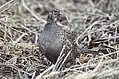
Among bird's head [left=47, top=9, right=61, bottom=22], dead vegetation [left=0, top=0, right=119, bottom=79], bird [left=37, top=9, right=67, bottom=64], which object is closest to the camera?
dead vegetation [left=0, top=0, right=119, bottom=79]

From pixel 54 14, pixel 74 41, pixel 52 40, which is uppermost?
Result: pixel 54 14

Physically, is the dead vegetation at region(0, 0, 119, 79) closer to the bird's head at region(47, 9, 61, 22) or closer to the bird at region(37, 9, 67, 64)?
the bird at region(37, 9, 67, 64)

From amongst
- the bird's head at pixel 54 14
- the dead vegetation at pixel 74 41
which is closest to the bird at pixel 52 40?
the bird's head at pixel 54 14

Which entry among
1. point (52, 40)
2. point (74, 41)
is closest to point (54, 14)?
point (52, 40)

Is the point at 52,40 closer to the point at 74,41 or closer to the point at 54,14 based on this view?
the point at 54,14

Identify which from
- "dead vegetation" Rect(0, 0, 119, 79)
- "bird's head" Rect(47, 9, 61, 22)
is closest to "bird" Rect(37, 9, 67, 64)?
"bird's head" Rect(47, 9, 61, 22)

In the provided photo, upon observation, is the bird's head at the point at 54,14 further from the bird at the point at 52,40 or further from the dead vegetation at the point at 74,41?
the dead vegetation at the point at 74,41

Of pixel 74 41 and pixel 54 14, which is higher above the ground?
pixel 54 14
